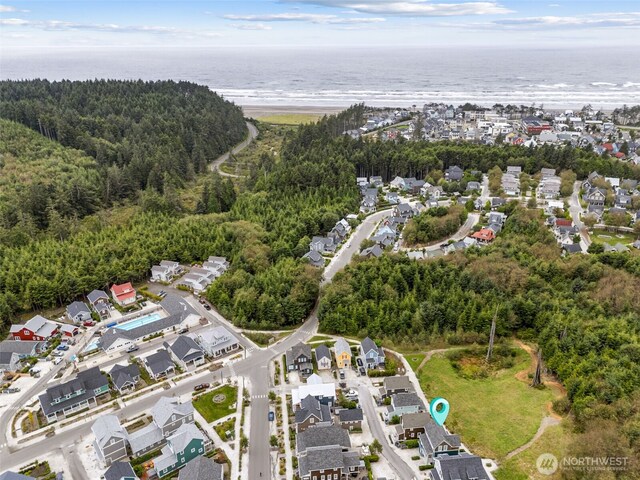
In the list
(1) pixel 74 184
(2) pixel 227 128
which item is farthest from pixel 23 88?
(1) pixel 74 184

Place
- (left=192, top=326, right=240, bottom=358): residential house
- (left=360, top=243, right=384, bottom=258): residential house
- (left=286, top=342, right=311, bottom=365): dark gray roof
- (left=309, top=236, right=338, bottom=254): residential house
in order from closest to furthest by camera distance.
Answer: (left=286, top=342, right=311, bottom=365): dark gray roof < (left=192, top=326, right=240, bottom=358): residential house < (left=360, top=243, right=384, bottom=258): residential house < (left=309, top=236, right=338, bottom=254): residential house

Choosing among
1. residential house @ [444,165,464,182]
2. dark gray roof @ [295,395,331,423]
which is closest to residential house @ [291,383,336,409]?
dark gray roof @ [295,395,331,423]

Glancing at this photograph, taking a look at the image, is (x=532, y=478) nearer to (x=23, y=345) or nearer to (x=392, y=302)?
(x=392, y=302)

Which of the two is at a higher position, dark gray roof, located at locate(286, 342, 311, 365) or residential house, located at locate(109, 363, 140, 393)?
dark gray roof, located at locate(286, 342, 311, 365)

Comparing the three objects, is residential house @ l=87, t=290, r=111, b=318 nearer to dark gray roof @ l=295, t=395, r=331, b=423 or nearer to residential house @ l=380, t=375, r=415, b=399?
dark gray roof @ l=295, t=395, r=331, b=423

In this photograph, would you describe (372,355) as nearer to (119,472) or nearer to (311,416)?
(311,416)

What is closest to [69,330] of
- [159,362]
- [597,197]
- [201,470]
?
[159,362]
